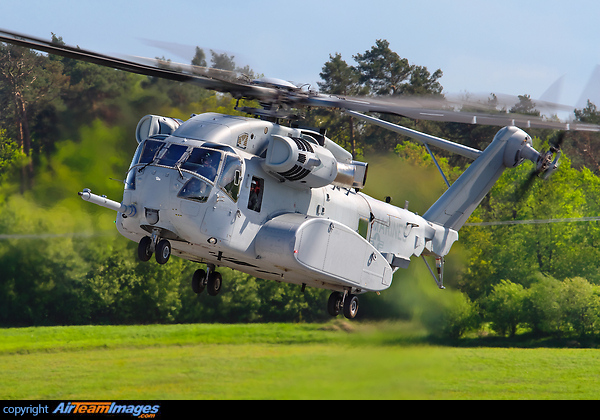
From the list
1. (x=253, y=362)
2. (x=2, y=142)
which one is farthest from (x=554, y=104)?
(x=2, y=142)

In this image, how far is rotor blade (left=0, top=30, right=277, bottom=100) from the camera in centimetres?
891

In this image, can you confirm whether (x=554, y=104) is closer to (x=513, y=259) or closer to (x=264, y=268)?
(x=264, y=268)

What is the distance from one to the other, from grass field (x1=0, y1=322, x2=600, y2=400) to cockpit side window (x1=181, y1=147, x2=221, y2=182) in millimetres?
10087

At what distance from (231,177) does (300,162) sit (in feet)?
4.30

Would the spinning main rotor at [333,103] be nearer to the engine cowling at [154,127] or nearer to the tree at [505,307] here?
the engine cowling at [154,127]

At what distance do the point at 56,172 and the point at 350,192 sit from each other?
44.3 ft

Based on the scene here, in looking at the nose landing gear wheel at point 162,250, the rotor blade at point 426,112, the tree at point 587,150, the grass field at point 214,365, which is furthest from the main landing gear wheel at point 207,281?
the tree at point 587,150

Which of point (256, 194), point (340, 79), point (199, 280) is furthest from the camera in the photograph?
Result: point (340, 79)

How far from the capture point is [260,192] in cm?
1219

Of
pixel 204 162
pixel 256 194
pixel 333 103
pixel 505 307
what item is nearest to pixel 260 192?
pixel 256 194

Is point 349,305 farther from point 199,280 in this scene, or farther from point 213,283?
point 199,280

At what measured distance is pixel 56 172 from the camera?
2427 centimetres

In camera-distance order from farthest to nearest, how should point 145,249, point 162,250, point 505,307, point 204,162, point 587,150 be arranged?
1. point 587,150
2. point 505,307
3. point 204,162
4. point 162,250
5. point 145,249

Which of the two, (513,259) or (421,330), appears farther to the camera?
(513,259)
